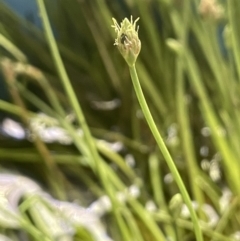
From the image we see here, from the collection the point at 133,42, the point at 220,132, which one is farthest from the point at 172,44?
the point at 133,42

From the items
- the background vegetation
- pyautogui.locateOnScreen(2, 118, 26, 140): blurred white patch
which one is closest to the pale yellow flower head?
the background vegetation

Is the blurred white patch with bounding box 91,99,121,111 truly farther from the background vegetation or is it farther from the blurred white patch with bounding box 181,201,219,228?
the blurred white patch with bounding box 181,201,219,228

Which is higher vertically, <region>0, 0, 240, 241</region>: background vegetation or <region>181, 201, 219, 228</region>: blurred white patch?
<region>0, 0, 240, 241</region>: background vegetation

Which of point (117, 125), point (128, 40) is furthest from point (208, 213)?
point (128, 40)

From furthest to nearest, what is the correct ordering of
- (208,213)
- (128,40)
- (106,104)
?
(106,104) < (208,213) < (128,40)

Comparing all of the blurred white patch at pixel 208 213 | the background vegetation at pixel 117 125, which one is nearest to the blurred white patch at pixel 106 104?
the background vegetation at pixel 117 125

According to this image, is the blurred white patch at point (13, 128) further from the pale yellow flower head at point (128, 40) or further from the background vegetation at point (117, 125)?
the pale yellow flower head at point (128, 40)

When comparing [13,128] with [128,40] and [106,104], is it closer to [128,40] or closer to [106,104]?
[106,104]

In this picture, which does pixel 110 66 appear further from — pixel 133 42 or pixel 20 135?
pixel 133 42
